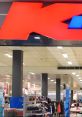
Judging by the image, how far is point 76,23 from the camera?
6.86 metres

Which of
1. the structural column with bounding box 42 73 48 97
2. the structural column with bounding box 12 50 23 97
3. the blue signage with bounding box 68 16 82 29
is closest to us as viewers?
the blue signage with bounding box 68 16 82 29

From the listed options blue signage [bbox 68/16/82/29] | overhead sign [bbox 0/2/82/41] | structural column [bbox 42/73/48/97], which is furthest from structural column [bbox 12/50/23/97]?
structural column [bbox 42/73/48/97]

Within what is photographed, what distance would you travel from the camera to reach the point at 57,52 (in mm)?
15719

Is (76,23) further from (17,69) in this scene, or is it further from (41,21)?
(17,69)

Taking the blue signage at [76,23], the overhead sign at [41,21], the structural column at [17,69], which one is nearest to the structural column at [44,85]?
the structural column at [17,69]

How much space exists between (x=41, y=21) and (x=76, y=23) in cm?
76

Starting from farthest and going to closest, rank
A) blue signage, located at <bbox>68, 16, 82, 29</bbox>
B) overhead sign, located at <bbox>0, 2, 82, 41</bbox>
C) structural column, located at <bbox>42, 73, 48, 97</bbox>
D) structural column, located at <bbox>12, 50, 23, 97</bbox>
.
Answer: structural column, located at <bbox>42, 73, 48, 97</bbox>
structural column, located at <bbox>12, 50, 23, 97</bbox>
overhead sign, located at <bbox>0, 2, 82, 41</bbox>
blue signage, located at <bbox>68, 16, 82, 29</bbox>

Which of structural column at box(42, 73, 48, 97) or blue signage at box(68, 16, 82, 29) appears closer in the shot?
blue signage at box(68, 16, 82, 29)

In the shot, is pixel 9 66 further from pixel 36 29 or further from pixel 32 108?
pixel 36 29

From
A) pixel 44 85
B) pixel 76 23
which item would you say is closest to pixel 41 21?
pixel 76 23

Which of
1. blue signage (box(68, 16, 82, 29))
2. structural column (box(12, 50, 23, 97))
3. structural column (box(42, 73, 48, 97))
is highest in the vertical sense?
blue signage (box(68, 16, 82, 29))

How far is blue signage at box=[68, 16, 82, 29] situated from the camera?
682 cm

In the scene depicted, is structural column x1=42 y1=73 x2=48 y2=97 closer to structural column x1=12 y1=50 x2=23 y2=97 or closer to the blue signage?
structural column x1=12 y1=50 x2=23 y2=97

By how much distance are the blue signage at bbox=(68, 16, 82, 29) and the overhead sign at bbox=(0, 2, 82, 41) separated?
0.06 meters
